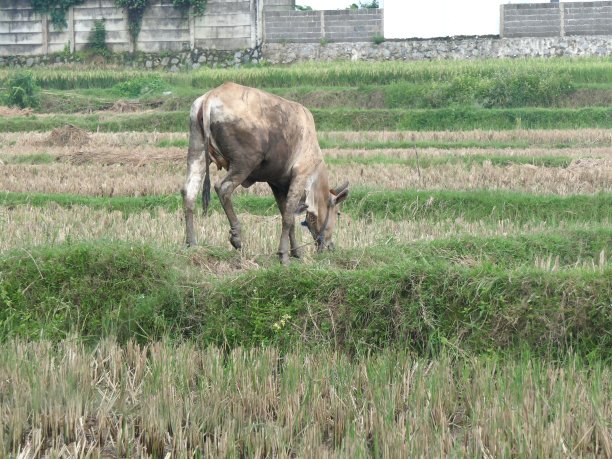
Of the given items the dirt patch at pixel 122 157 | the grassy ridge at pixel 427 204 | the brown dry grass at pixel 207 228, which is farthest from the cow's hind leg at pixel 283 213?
the dirt patch at pixel 122 157

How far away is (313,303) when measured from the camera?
7.56 metres

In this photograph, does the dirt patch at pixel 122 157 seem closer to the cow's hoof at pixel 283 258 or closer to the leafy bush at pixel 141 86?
the cow's hoof at pixel 283 258

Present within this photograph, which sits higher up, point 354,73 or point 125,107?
point 354,73

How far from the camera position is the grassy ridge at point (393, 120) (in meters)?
21.1

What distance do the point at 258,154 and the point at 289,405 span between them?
11.6ft

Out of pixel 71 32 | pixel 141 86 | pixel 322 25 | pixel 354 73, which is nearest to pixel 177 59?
pixel 71 32

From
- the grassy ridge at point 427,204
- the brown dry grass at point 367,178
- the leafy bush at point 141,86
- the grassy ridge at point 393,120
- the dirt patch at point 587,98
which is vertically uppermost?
the leafy bush at point 141,86

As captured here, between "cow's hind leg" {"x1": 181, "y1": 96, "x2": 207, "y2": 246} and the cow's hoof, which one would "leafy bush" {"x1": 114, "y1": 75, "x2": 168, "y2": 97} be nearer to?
"cow's hind leg" {"x1": 181, "y1": 96, "x2": 207, "y2": 246}

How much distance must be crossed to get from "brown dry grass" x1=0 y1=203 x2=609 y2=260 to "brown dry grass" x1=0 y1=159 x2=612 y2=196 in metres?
1.46

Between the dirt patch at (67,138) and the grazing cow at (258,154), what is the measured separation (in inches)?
371

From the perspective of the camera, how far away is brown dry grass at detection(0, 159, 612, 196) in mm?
13164

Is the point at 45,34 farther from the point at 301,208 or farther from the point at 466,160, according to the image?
the point at 301,208

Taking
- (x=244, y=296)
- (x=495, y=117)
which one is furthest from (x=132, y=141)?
(x=244, y=296)

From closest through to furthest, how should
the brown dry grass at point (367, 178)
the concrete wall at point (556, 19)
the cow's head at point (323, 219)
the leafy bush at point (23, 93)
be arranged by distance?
the cow's head at point (323, 219) → the brown dry grass at point (367, 178) → the leafy bush at point (23, 93) → the concrete wall at point (556, 19)
